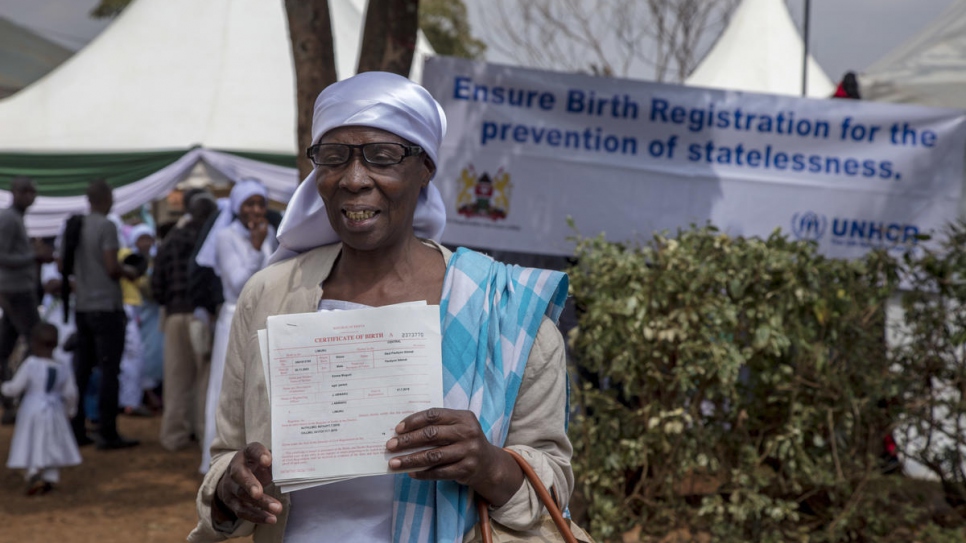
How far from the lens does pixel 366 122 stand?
2014mm

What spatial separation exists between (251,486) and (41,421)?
607 centimetres

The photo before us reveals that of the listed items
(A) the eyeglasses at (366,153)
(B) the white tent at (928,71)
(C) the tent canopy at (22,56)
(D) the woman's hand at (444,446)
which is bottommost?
(D) the woman's hand at (444,446)

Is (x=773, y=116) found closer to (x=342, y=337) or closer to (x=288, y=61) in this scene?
(x=342, y=337)

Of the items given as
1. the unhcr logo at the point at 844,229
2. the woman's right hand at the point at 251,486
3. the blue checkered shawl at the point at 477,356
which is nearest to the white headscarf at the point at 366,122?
the blue checkered shawl at the point at 477,356

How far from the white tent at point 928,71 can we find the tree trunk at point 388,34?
4.31 m

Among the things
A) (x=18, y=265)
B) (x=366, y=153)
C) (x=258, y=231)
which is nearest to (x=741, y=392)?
(x=258, y=231)

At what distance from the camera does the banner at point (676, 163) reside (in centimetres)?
684

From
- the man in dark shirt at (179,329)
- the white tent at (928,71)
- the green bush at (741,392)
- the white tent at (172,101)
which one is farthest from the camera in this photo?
the white tent at (172,101)

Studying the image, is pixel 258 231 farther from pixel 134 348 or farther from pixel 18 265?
pixel 134 348

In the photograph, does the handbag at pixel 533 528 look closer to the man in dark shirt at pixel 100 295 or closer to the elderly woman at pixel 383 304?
the elderly woman at pixel 383 304

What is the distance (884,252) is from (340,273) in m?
3.81

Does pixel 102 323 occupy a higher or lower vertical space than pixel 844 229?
lower

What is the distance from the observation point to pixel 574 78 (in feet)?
22.8

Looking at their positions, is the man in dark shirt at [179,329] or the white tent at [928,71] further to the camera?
the man in dark shirt at [179,329]
